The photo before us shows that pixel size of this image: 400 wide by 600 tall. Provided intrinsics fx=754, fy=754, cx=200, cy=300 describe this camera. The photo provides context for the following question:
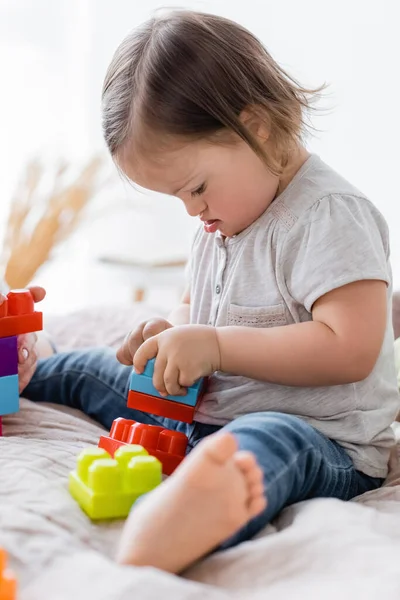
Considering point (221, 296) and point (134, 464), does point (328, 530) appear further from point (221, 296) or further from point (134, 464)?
point (221, 296)

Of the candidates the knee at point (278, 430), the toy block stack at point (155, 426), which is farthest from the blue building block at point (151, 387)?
the knee at point (278, 430)

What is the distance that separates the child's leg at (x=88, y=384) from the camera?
1.22 meters

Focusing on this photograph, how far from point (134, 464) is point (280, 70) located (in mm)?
555

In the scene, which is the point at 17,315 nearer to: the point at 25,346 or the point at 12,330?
the point at 12,330

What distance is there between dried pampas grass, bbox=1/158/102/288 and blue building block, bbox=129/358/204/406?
1589 millimetres

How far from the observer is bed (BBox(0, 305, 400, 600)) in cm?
60

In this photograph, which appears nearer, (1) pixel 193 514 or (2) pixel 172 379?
(1) pixel 193 514

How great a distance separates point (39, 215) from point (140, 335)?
5.47 feet

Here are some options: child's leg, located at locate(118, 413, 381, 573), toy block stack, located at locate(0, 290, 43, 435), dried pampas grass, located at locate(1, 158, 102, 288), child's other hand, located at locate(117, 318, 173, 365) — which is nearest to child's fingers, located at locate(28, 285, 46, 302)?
toy block stack, located at locate(0, 290, 43, 435)

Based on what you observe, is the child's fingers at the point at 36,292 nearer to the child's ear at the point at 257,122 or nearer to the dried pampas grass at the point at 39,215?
the child's ear at the point at 257,122

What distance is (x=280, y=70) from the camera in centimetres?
101

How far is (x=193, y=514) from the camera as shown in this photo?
2.16 ft

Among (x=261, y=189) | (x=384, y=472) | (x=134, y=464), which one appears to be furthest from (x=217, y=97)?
(x=384, y=472)

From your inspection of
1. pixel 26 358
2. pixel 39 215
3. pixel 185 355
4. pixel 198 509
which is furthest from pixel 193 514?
pixel 39 215
